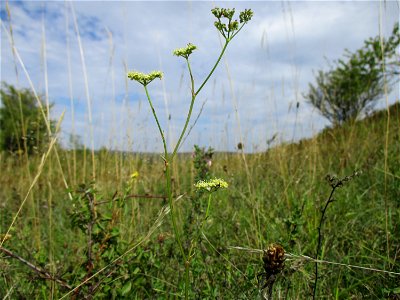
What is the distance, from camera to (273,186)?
3223 millimetres

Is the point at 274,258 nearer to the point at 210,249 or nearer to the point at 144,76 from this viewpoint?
the point at 144,76

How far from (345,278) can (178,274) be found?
2.68 feet

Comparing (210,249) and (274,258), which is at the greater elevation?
(274,258)

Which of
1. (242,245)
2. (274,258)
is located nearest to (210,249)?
(242,245)

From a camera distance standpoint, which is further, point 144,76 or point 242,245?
point 242,245

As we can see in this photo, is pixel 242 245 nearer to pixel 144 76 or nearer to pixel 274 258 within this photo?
pixel 274 258

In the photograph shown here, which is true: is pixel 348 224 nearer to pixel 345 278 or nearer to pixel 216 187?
pixel 345 278

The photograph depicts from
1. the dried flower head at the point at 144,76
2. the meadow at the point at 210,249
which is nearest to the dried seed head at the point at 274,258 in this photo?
the meadow at the point at 210,249

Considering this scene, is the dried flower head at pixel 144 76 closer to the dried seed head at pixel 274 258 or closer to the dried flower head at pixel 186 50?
the dried flower head at pixel 186 50

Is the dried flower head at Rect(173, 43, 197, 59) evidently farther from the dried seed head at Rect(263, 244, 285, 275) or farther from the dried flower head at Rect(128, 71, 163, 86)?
the dried seed head at Rect(263, 244, 285, 275)

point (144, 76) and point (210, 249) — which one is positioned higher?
point (144, 76)

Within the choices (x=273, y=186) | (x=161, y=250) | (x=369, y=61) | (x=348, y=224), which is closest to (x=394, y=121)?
(x=273, y=186)

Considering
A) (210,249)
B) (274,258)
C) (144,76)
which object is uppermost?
(144,76)

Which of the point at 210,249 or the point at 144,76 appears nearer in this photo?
the point at 144,76
